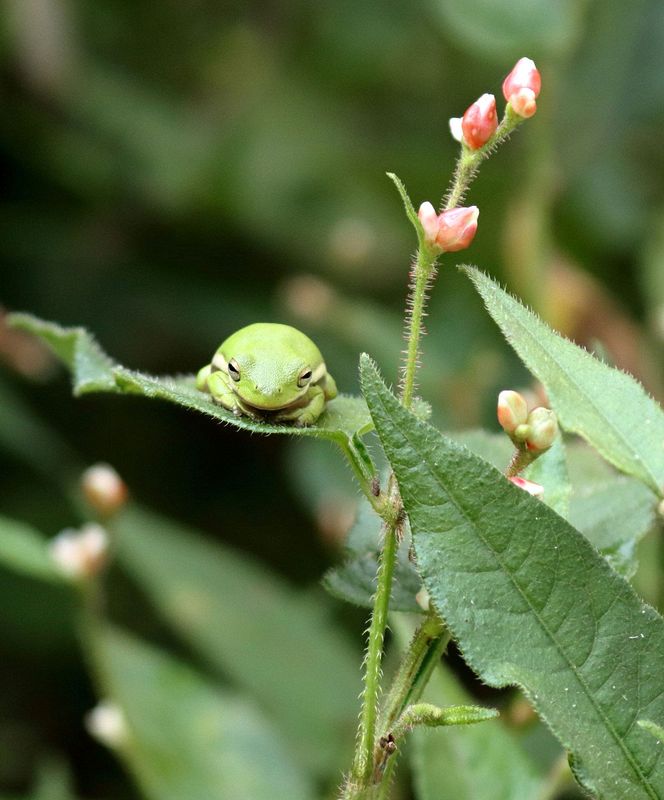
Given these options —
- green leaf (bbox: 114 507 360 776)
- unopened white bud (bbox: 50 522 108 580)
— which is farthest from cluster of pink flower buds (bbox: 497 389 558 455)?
green leaf (bbox: 114 507 360 776)

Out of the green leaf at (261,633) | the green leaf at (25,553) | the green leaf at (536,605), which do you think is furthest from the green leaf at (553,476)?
the green leaf at (261,633)

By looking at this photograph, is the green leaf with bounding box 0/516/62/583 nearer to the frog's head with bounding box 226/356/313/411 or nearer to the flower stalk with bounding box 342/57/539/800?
the frog's head with bounding box 226/356/313/411

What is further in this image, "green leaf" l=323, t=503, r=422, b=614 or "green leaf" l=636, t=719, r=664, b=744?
"green leaf" l=323, t=503, r=422, b=614

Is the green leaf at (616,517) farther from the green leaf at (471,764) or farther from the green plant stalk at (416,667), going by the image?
the green leaf at (471,764)

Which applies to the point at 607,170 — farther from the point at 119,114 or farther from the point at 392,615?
the point at 392,615

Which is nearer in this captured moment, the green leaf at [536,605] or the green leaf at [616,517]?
the green leaf at [536,605]

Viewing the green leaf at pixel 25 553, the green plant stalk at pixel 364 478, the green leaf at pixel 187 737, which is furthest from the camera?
the green leaf at pixel 187 737

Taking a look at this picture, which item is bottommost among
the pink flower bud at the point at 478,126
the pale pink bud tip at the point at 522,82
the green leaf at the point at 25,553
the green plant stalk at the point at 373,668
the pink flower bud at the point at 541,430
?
the green plant stalk at the point at 373,668

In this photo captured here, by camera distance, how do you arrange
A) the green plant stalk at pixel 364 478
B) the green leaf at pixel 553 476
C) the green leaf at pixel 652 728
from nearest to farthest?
the green leaf at pixel 652 728 → the green plant stalk at pixel 364 478 → the green leaf at pixel 553 476
